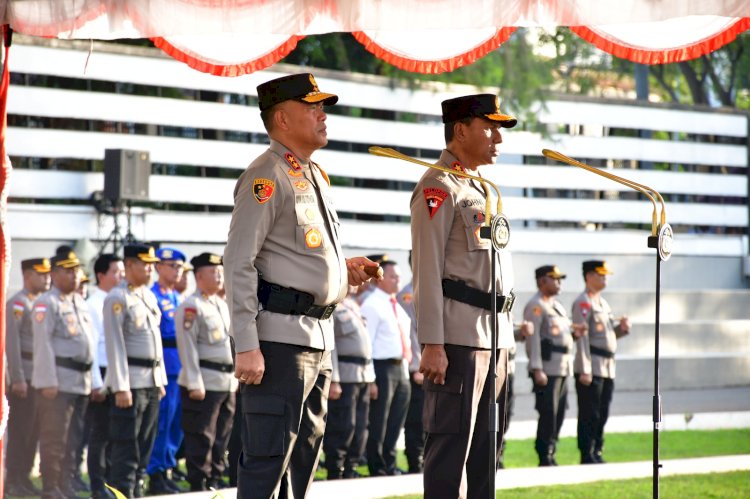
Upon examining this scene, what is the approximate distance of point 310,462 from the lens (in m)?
4.44

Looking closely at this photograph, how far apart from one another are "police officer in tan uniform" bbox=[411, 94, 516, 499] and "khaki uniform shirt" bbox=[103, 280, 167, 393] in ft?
12.5

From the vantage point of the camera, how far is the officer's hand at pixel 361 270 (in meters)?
4.48

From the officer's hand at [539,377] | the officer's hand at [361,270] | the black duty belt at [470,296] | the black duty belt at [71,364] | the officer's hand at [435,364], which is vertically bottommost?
the officer's hand at [539,377]

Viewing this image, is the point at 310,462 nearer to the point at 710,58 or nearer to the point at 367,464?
the point at 367,464

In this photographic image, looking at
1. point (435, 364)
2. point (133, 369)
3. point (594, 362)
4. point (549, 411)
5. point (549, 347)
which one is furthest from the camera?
point (594, 362)

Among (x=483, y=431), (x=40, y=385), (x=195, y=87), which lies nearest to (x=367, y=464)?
(x=40, y=385)

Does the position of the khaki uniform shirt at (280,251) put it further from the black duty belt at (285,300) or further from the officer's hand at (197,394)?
the officer's hand at (197,394)

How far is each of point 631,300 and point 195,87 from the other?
784cm

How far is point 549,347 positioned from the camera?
11.1 meters

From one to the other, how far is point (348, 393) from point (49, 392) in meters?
2.51

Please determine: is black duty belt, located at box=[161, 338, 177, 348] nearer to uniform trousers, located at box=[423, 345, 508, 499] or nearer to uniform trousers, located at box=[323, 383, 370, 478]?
uniform trousers, located at box=[323, 383, 370, 478]

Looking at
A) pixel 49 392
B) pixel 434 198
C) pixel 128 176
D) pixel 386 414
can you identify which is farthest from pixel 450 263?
pixel 128 176

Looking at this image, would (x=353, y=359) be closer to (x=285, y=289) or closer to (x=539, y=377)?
(x=539, y=377)


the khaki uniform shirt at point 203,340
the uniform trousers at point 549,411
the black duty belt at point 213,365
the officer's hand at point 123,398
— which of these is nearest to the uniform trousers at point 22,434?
the officer's hand at point 123,398
